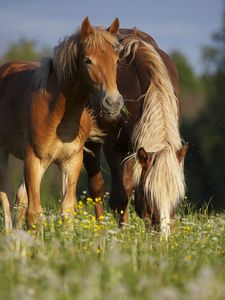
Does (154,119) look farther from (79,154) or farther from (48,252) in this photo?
(48,252)

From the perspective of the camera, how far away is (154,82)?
26.0ft

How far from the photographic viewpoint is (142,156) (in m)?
7.20

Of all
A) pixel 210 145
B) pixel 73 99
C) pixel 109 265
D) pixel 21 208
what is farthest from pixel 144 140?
pixel 210 145

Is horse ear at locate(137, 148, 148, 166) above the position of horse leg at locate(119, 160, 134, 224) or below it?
above

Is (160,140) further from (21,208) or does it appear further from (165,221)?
(21,208)

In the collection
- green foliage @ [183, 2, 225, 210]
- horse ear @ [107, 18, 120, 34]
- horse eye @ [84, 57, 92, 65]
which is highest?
horse ear @ [107, 18, 120, 34]

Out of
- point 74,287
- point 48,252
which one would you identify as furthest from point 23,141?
point 74,287

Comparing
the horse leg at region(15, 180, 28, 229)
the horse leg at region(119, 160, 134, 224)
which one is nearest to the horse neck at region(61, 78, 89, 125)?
the horse leg at region(119, 160, 134, 224)

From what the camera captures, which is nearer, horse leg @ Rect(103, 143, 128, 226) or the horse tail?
the horse tail

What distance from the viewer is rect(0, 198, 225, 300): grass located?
3.84 meters

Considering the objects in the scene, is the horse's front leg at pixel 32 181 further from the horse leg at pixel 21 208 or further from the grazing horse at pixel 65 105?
the horse leg at pixel 21 208

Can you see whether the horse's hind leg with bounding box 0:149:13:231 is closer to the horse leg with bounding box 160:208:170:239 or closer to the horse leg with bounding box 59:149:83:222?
the horse leg with bounding box 59:149:83:222

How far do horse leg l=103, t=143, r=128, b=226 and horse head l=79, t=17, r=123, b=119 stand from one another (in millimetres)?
1634

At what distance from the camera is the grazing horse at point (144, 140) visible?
22.8 feet
